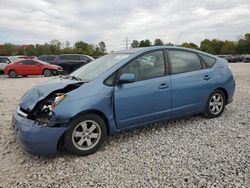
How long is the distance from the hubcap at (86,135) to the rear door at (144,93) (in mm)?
379

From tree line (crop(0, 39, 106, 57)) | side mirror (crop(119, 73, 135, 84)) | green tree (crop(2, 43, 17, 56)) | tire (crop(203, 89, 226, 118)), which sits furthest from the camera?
green tree (crop(2, 43, 17, 56))

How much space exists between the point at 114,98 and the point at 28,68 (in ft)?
51.4

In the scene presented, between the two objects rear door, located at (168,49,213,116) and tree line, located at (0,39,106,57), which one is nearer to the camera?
rear door, located at (168,49,213,116)

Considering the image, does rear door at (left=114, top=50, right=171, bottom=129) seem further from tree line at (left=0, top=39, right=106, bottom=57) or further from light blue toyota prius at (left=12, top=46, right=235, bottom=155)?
tree line at (left=0, top=39, right=106, bottom=57)

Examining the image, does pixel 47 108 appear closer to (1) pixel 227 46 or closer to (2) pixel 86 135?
(2) pixel 86 135

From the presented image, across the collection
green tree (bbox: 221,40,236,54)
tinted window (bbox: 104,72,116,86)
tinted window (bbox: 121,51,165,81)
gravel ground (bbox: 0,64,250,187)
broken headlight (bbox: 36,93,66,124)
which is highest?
green tree (bbox: 221,40,236,54)

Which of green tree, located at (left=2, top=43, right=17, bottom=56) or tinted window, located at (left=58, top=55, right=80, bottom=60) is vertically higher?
green tree, located at (left=2, top=43, right=17, bottom=56)

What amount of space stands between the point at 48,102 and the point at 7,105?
404 cm

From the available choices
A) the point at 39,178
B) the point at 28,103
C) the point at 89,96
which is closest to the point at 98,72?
the point at 89,96

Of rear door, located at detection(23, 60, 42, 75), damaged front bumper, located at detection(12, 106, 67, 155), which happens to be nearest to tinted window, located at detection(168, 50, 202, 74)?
damaged front bumper, located at detection(12, 106, 67, 155)

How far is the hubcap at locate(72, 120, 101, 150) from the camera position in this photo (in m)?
3.63

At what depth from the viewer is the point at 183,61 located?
4.85 meters

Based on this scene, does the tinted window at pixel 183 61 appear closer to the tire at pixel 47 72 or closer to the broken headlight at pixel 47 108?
the broken headlight at pixel 47 108

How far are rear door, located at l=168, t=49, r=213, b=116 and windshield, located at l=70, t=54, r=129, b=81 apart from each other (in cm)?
99
